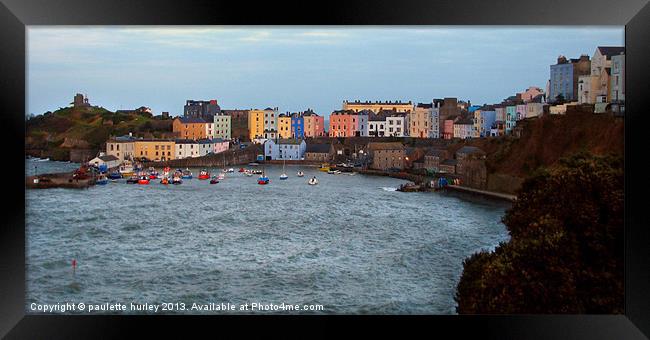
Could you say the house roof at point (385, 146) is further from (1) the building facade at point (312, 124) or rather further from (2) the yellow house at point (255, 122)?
(2) the yellow house at point (255, 122)

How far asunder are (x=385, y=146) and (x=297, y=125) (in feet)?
12.6

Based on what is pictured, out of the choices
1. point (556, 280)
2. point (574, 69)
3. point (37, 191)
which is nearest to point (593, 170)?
point (556, 280)

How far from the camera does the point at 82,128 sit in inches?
361

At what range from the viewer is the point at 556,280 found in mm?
4172

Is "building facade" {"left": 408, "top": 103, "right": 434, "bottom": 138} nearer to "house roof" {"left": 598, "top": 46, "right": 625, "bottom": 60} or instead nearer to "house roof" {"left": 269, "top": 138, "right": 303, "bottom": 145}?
"house roof" {"left": 269, "top": 138, "right": 303, "bottom": 145}

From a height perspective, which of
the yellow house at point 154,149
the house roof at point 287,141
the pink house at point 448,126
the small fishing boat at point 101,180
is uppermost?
the pink house at point 448,126

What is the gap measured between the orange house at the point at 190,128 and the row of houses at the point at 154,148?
11 centimetres

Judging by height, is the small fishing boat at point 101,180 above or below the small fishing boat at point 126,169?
below

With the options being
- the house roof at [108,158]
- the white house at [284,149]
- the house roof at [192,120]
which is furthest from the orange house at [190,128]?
the white house at [284,149]

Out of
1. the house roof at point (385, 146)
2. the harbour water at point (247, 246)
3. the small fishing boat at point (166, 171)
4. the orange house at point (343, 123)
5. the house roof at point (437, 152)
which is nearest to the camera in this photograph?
the harbour water at point (247, 246)

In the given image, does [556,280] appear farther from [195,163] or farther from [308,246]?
[195,163]

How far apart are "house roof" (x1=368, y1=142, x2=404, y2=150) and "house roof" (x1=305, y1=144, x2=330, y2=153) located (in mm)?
962

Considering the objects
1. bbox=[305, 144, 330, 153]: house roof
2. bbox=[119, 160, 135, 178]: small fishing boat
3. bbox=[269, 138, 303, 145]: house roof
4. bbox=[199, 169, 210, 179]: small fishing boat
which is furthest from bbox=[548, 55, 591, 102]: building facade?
bbox=[119, 160, 135, 178]: small fishing boat

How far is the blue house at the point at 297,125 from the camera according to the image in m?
11.5
